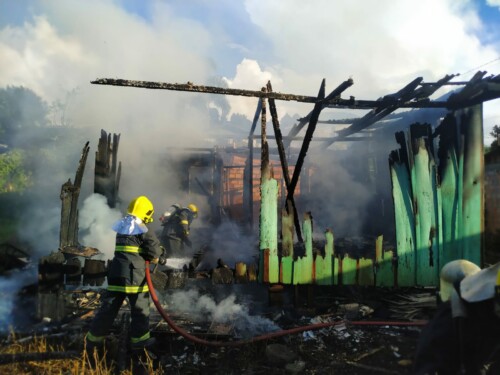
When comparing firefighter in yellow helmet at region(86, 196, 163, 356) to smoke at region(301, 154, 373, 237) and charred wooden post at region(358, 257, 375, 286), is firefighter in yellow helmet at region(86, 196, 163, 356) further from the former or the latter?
smoke at region(301, 154, 373, 237)

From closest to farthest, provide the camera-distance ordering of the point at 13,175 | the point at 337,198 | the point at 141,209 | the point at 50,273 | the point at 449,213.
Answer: the point at 141,209, the point at 50,273, the point at 449,213, the point at 337,198, the point at 13,175

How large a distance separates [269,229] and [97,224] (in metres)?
4.87

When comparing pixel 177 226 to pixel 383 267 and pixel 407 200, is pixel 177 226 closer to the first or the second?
pixel 383 267

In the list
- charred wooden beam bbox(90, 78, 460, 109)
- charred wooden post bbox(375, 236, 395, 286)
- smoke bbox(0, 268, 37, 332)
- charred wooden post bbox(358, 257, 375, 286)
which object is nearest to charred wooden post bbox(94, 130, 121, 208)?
smoke bbox(0, 268, 37, 332)

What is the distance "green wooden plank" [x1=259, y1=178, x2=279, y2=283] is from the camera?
16.8ft

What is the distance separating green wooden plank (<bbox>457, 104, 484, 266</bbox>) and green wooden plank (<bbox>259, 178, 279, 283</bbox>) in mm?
3601

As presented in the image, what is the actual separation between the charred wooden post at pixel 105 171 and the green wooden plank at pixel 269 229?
15.4ft

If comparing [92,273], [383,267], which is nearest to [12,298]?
[92,273]

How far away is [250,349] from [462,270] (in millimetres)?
2711

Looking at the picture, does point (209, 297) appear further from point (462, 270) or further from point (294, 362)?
point (462, 270)

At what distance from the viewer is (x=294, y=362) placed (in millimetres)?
3639

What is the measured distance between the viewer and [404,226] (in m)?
5.44

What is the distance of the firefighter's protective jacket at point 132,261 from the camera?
3896 millimetres

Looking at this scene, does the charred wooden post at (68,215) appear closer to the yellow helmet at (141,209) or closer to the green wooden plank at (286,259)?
the yellow helmet at (141,209)
